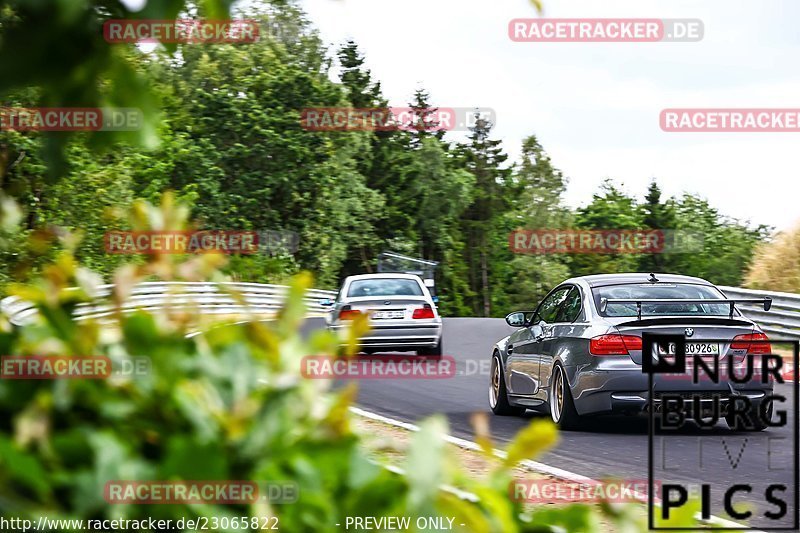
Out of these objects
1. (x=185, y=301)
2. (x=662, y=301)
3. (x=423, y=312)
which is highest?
(x=185, y=301)

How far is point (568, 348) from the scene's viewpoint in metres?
11.4

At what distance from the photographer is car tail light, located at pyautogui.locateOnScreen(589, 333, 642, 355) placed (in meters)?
10.9

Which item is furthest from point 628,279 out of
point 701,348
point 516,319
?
point 701,348

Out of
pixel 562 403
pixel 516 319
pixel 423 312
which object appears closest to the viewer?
pixel 562 403

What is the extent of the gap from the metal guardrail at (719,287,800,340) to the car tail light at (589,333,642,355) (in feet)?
40.9

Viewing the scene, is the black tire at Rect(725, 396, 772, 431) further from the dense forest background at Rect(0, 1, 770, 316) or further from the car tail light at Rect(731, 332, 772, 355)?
the dense forest background at Rect(0, 1, 770, 316)

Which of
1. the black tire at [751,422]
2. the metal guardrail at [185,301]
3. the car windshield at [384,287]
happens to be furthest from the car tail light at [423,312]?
the metal guardrail at [185,301]

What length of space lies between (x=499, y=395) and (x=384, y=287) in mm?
9792

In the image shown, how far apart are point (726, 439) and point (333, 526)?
9778 millimetres

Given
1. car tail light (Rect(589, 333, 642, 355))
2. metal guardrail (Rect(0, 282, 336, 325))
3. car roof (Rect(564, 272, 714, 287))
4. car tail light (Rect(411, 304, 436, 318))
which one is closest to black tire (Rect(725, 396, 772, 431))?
car tail light (Rect(589, 333, 642, 355))

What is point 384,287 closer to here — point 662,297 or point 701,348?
point 662,297

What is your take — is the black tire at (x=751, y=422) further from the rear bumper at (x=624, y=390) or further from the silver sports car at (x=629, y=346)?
the rear bumper at (x=624, y=390)

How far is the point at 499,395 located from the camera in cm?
1334

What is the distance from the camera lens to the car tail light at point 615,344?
10.9 meters
